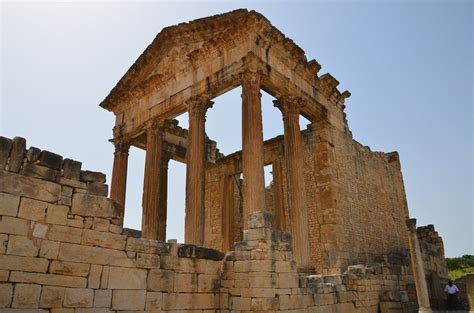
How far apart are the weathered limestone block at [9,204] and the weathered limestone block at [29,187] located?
6 centimetres

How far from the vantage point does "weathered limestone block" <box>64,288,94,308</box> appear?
5.06 meters

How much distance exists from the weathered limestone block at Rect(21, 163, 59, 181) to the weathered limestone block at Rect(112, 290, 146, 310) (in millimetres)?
1971

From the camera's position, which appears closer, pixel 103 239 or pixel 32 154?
pixel 32 154

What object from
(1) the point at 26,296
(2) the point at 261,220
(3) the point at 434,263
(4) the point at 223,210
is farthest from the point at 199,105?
(3) the point at 434,263

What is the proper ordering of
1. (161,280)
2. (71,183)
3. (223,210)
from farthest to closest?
1. (223,210)
2. (161,280)
3. (71,183)

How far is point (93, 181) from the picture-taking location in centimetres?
556

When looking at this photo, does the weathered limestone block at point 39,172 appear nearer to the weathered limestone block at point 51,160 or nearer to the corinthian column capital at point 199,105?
the weathered limestone block at point 51,160

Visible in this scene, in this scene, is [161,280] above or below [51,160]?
below

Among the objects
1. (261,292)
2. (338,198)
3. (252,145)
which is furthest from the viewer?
(338,198)

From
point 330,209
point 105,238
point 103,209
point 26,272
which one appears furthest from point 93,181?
point 330,209

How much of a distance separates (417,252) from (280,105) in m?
6.23

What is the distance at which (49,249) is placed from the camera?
4973 mm

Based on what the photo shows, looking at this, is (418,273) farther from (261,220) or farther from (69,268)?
(69,268)

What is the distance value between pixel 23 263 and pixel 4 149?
1.50m
